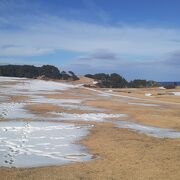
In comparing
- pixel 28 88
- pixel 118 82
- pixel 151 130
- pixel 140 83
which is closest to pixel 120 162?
pixel 151 130

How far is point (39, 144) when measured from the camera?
15.8m

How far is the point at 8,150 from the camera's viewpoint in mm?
14273

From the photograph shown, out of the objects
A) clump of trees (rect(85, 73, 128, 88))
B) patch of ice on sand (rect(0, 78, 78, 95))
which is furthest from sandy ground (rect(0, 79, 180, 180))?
clump of trees (rect(85, 73, 128, 88))

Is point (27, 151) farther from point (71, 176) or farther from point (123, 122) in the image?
point (123, 122)

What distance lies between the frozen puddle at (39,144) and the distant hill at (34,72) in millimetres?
90978

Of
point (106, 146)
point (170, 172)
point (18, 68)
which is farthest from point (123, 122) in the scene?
point (18, 68)

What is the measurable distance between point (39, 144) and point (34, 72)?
101612 millimetres

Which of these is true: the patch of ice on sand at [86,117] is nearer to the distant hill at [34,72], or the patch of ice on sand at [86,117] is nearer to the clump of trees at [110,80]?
the clump of trees at [110,80]

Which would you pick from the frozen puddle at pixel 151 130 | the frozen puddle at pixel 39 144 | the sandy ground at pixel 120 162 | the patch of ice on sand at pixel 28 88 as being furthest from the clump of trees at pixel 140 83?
the sandy ground at pixel 120 162

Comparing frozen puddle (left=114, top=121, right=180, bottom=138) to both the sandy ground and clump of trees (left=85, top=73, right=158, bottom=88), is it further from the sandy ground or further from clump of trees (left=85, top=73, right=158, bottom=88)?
clump of trees (left=85, top=73, right=158, bottom=88)

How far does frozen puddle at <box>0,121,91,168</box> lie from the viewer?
13.0 meters

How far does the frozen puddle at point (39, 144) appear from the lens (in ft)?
42.6

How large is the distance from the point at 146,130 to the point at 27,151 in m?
8.54

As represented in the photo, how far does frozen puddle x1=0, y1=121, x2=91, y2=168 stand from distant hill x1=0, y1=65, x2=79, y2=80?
9098 centimetres
